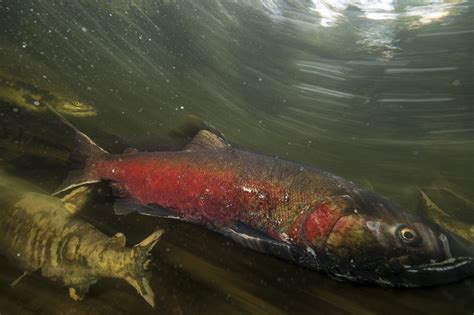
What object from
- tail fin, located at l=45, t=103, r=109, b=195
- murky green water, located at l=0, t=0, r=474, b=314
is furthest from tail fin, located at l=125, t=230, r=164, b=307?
tail fin, located at l=45, t=103, r=109, b=195

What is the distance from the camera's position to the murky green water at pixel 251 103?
1.92 m

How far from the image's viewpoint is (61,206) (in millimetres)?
2203

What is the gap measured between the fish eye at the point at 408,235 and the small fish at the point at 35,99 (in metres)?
4.26

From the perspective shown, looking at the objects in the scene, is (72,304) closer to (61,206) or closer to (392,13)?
(61,206)

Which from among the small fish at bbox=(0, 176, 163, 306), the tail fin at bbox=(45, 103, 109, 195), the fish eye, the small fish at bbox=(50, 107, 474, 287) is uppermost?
the fish eye

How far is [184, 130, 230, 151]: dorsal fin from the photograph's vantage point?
266cm

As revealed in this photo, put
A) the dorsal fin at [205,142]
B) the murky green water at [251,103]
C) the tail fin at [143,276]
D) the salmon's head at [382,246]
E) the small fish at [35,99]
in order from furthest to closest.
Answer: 1. the small fish at [35,99]
2. the dorsal fin at [205,142]
3. the murky green water at [251,103]
4. the salmon's head at [382,246]
5. the tail fin at [143,276]

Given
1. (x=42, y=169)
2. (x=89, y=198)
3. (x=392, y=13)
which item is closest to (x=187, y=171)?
(x=89, y=198)

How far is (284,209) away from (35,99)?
152 inches

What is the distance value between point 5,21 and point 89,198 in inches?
325

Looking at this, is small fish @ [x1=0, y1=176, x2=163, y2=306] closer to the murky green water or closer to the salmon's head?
the murky green water

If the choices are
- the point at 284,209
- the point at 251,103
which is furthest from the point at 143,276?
the point at 251,103

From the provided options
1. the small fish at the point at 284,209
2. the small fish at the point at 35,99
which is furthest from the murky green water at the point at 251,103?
the small fish at the point at 284,209

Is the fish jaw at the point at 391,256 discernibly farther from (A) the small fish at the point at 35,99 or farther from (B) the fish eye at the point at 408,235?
(A) the small fish at the point at 35,99
